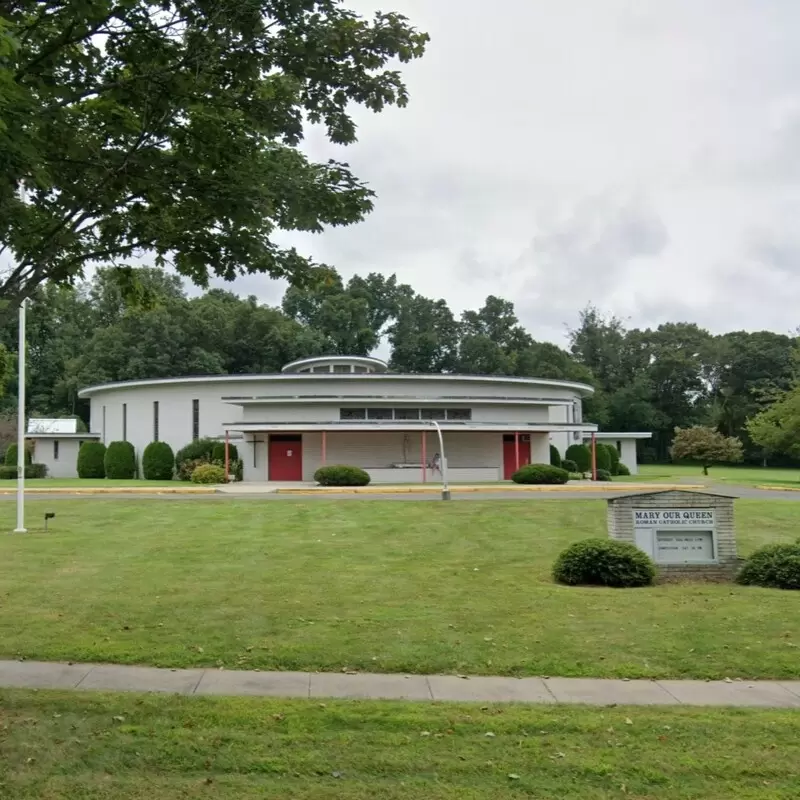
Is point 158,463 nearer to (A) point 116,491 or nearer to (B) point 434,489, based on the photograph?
(A) point 116,491

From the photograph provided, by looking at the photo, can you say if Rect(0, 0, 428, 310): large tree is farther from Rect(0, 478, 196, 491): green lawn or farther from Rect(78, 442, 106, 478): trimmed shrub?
Rect(78, 442, 106, 478): trimmed shrub

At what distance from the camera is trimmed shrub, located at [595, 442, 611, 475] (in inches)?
1843

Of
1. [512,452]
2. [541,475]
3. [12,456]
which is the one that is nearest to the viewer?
[541,475]

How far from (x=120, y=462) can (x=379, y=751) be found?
40.4 meters

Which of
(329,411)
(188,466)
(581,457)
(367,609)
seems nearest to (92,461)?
(188,466)

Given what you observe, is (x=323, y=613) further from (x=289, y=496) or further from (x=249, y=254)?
(x=289, y=496)

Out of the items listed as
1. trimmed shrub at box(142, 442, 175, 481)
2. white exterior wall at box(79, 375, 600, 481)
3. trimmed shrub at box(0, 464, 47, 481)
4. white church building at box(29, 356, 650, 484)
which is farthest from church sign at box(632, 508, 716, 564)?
trimmed shrub at box(0, 464, 47, 481)

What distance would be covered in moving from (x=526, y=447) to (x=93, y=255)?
37191 millimetres

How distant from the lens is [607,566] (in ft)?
34.3

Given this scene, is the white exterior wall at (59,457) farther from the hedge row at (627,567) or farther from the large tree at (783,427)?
the large tree at (783,427)

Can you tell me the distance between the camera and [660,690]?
6.20 metres

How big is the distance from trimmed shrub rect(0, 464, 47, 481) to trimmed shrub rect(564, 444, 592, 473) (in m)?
32.2

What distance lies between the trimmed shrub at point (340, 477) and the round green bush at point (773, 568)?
75.6 ft

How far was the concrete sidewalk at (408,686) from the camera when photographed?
235 inches
